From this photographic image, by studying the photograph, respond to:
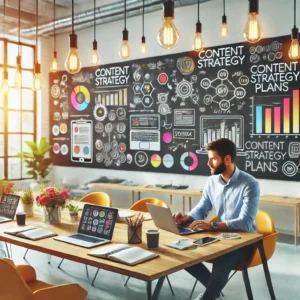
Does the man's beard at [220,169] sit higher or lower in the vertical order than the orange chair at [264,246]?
higher

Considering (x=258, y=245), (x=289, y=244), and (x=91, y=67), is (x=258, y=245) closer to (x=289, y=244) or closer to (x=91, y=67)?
(x=289, y=244)

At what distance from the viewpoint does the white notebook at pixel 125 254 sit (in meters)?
2.66

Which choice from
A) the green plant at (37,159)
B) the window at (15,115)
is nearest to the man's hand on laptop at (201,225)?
the green plant at (37,159)

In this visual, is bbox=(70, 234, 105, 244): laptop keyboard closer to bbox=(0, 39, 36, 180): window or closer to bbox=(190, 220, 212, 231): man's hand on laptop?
bbox=(190, 220, 212, 231): man's hand on laptop

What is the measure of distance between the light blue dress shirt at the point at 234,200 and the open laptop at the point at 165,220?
1.11 feet

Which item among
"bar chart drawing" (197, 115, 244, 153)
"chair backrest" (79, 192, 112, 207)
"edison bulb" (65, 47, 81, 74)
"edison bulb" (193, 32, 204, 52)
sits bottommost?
"chair backrest" (79, 192, 112, 207)

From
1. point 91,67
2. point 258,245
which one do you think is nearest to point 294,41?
point 258,245

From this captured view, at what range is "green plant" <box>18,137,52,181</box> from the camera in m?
9.20

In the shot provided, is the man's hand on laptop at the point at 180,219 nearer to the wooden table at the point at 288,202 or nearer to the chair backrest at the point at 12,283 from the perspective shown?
the chair backrest at the point at 12,283

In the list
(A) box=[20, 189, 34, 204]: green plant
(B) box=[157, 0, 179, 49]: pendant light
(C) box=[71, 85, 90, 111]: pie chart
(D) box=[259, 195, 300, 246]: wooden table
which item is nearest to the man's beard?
(B) box=[157, 0, 179, 49]: pendant light

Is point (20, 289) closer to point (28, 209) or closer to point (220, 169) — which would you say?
point (28, 209)

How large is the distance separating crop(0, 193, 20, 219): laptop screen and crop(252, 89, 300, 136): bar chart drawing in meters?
3.98

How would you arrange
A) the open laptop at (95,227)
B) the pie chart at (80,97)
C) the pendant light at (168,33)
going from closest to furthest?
the pendant light at (168,33), the open laptop at (95,227), the pie chart at (80,97)

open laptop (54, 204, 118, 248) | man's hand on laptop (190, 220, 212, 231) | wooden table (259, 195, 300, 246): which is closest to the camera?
open laptop (54, 204, 118, 248)
